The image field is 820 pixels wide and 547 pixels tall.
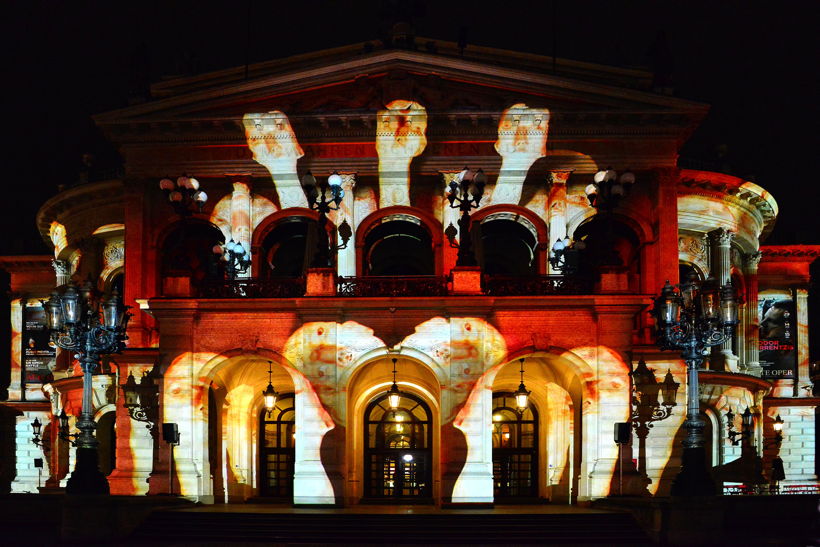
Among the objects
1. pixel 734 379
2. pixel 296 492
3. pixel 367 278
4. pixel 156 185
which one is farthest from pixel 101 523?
pixel 734 379

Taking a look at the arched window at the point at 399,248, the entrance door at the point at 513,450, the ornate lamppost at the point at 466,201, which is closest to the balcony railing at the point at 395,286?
the ornate lamppost at the point at 466,201

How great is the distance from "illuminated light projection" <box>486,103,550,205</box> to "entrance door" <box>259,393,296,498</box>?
34.2 feet

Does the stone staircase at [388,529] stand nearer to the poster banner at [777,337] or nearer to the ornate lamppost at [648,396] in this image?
the ornate lamppost at [648,396]

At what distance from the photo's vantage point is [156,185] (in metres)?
46.2

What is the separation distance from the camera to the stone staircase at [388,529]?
31562 mm

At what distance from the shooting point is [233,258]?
144 ft

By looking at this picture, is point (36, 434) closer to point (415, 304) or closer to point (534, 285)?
point (415, 304)

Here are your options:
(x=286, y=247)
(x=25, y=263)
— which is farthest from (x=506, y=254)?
(x=25, y=263)

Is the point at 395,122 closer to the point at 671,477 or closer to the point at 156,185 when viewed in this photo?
the point at 156,185

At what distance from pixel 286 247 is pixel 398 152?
20.1 feet

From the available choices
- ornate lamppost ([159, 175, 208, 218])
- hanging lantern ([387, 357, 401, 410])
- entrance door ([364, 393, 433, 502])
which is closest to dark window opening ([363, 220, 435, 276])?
entrance door ([364, 393, 433, 502])

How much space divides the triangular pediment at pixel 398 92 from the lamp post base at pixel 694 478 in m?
17.9

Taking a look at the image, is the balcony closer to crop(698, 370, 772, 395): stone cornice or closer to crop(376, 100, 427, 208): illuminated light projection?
crop(376, 100, 427, 208): illuminated light projection

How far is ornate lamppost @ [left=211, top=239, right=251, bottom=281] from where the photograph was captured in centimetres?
4334
